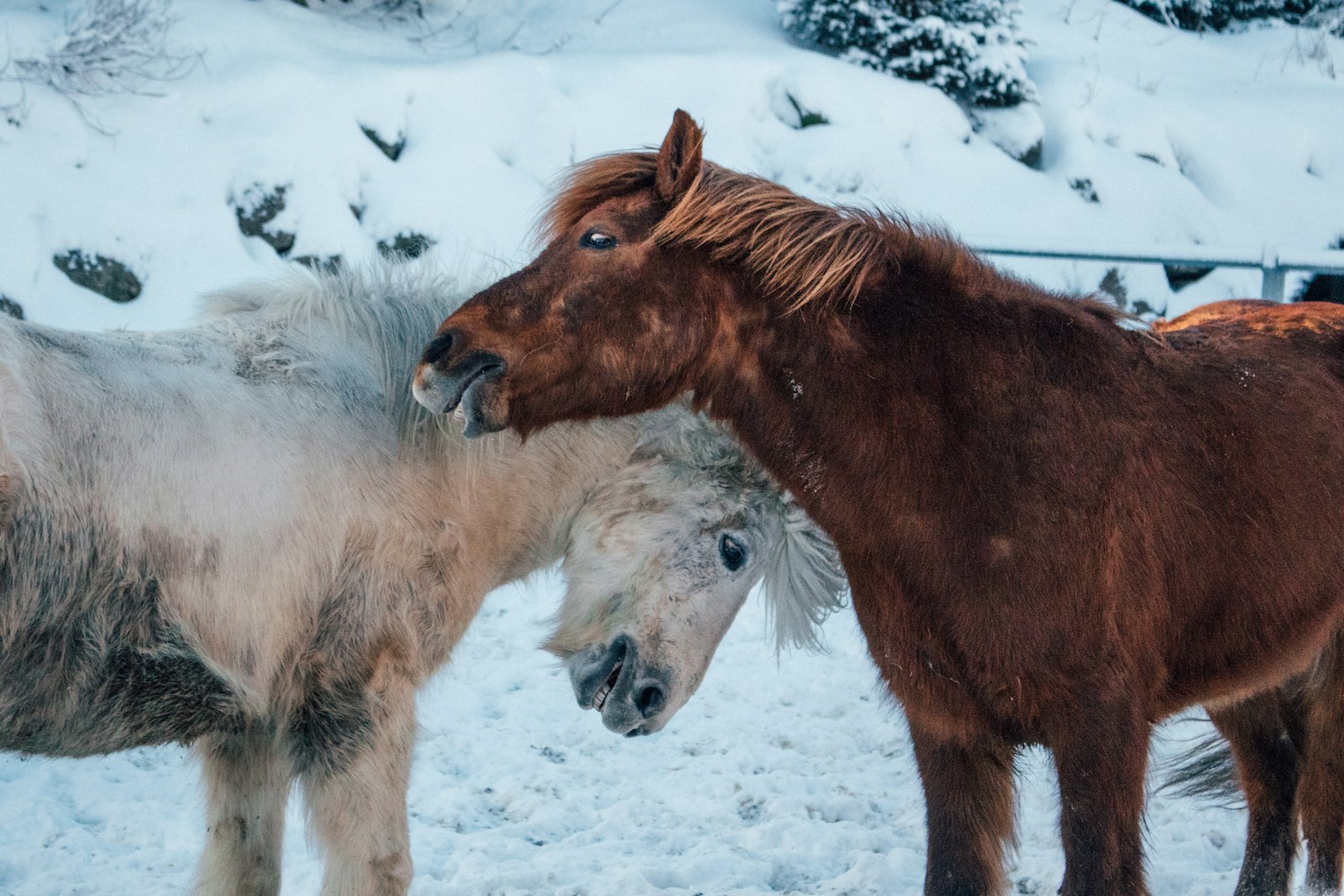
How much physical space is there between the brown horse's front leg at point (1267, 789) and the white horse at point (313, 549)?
4.23ft

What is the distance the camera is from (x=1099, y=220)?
9141 mm

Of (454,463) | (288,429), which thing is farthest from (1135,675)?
(288,429)

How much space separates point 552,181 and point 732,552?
3.27 metres

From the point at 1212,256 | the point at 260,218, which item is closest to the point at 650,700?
the point at 1212,256

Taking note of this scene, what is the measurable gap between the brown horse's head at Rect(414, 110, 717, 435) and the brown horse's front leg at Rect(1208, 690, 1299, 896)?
7.29ft

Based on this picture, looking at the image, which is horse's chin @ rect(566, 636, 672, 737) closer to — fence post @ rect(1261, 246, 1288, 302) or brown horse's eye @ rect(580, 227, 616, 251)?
brown horse's eye @ rect(580, 227, 616, 251)

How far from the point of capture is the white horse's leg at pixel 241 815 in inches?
130

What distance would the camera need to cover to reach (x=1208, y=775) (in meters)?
4.16

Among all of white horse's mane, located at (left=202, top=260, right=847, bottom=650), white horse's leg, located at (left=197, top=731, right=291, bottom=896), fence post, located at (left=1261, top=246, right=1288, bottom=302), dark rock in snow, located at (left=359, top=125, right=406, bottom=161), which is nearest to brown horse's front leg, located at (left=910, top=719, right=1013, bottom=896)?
white horse's mane, located at (left=202, top=260, right=847, bottom=650)

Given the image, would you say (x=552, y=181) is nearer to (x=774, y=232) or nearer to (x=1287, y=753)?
(x=774, y=232)

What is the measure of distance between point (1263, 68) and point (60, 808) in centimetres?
1193

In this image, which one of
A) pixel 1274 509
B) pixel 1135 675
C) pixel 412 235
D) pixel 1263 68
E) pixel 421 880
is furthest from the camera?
pixel 1263 68

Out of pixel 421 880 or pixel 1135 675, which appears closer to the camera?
pixel 1135 675

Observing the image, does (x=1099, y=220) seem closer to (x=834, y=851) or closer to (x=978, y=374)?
(x=834, y=851)
